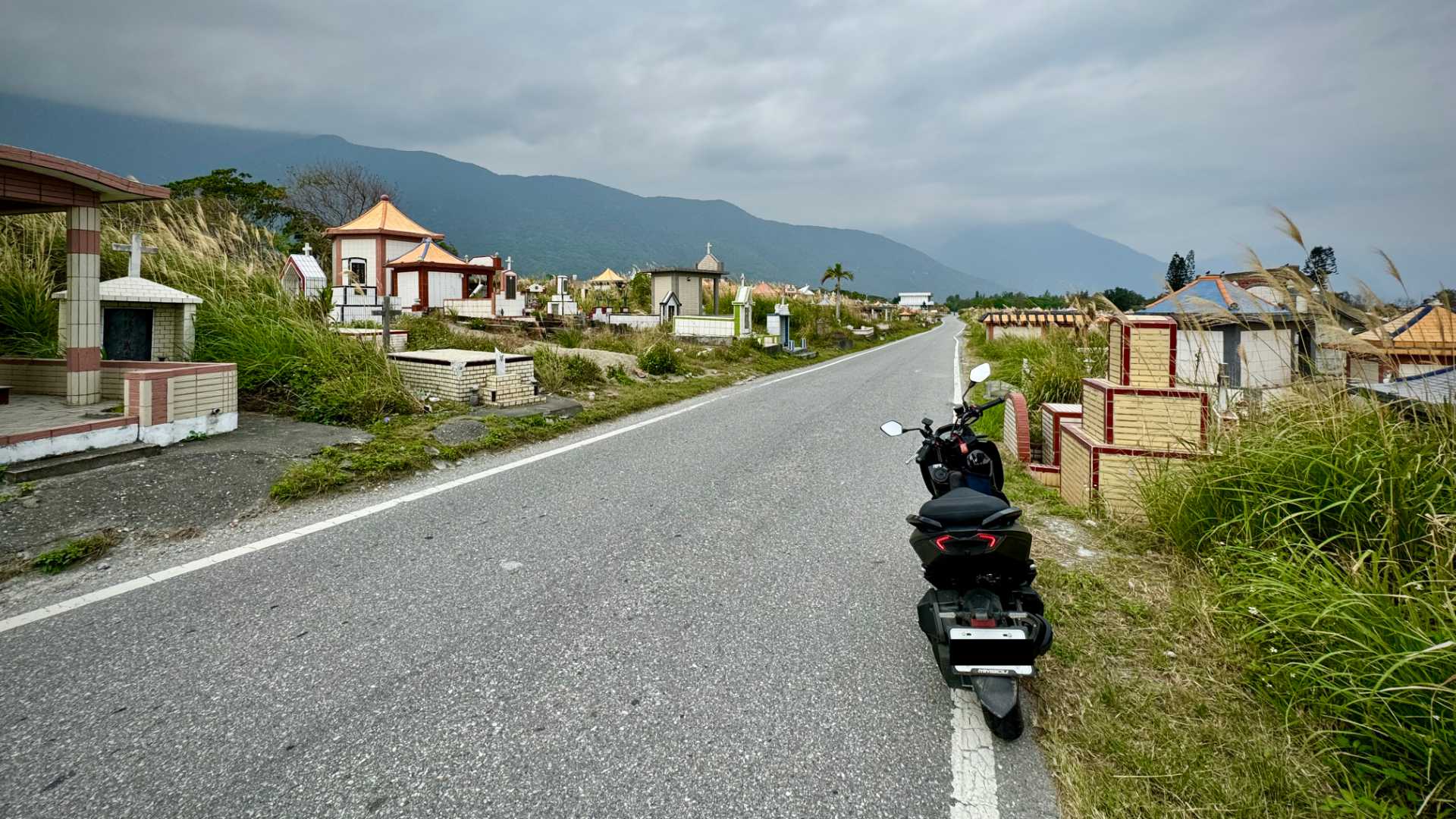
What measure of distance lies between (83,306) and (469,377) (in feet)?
13.2

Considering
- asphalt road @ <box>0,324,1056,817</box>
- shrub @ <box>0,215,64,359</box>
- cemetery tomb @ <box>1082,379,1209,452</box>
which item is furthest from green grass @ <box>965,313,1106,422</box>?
shrub @ <box>0,215,64,359</box>

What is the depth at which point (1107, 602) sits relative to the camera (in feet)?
12.1

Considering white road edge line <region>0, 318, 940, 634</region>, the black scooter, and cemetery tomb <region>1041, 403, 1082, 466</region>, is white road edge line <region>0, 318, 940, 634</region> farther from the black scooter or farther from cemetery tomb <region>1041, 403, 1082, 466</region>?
cemetery tomb <region>1041, 403, 1082, 466</region>

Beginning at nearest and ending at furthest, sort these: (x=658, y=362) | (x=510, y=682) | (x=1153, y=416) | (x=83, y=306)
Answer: (x=510, y=682), (x=1153, y=416), (x=83, y=306), (x=658, y=362)

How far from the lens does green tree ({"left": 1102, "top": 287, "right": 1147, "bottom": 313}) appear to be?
8.61 meters

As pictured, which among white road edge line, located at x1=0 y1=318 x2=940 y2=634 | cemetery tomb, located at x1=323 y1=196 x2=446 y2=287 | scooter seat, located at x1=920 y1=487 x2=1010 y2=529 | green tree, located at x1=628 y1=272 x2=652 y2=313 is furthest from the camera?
green tree, located at x1=628 y1=272 x2=652 y2=313

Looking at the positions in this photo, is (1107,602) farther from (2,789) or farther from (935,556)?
(2,789)

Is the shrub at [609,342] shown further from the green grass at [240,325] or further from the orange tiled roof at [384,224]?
the orange tiled roof at [384,224]

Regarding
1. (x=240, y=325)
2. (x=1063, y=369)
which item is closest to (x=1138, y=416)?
(x=1063, y=369)

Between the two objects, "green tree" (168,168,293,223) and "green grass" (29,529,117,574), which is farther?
"green tree" (168,168,293,223)

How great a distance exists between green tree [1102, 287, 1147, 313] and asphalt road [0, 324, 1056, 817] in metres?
4.32

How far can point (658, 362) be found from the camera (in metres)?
16.0

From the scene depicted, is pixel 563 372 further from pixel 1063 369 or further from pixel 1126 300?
pixel 1126 300

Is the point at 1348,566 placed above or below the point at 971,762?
above
